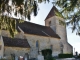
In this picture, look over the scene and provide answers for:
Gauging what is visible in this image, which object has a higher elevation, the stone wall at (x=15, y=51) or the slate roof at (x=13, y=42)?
the slate roof at (x=13, y=42)

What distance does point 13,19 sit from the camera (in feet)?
24.9

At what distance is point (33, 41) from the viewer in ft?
96.2

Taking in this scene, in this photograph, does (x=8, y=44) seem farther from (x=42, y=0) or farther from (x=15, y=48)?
(x=42, y=0)

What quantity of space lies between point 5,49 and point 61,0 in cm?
1577

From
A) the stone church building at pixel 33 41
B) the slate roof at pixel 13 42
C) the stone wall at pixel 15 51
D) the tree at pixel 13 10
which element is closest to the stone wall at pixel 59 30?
the stone church building at pixel 33 41

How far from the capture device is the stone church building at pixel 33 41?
23575mm

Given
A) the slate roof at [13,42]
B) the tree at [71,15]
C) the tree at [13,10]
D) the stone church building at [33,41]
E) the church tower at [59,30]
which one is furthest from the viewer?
the church tower at [59,30]

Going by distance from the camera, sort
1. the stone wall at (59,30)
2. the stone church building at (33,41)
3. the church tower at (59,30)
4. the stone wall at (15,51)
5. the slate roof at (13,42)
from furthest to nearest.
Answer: the stone wall at (59,30) → the church tower at (59,30) → the stone church building at (33,41) → the slate roof at (13,42) → the stone wall at (15,51)

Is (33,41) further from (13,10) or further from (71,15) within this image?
(13,10)

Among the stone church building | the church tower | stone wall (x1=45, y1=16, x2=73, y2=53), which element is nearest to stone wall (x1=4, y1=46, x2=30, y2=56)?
the stone church building

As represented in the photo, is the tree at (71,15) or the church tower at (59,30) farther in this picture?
the church tower at (59,30)

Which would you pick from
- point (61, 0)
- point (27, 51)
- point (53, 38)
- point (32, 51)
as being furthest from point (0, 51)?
point (61, 0)

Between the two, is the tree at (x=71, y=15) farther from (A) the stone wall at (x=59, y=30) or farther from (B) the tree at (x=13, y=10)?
(A) the stone wall at (x=59, y=30)

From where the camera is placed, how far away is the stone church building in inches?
928
